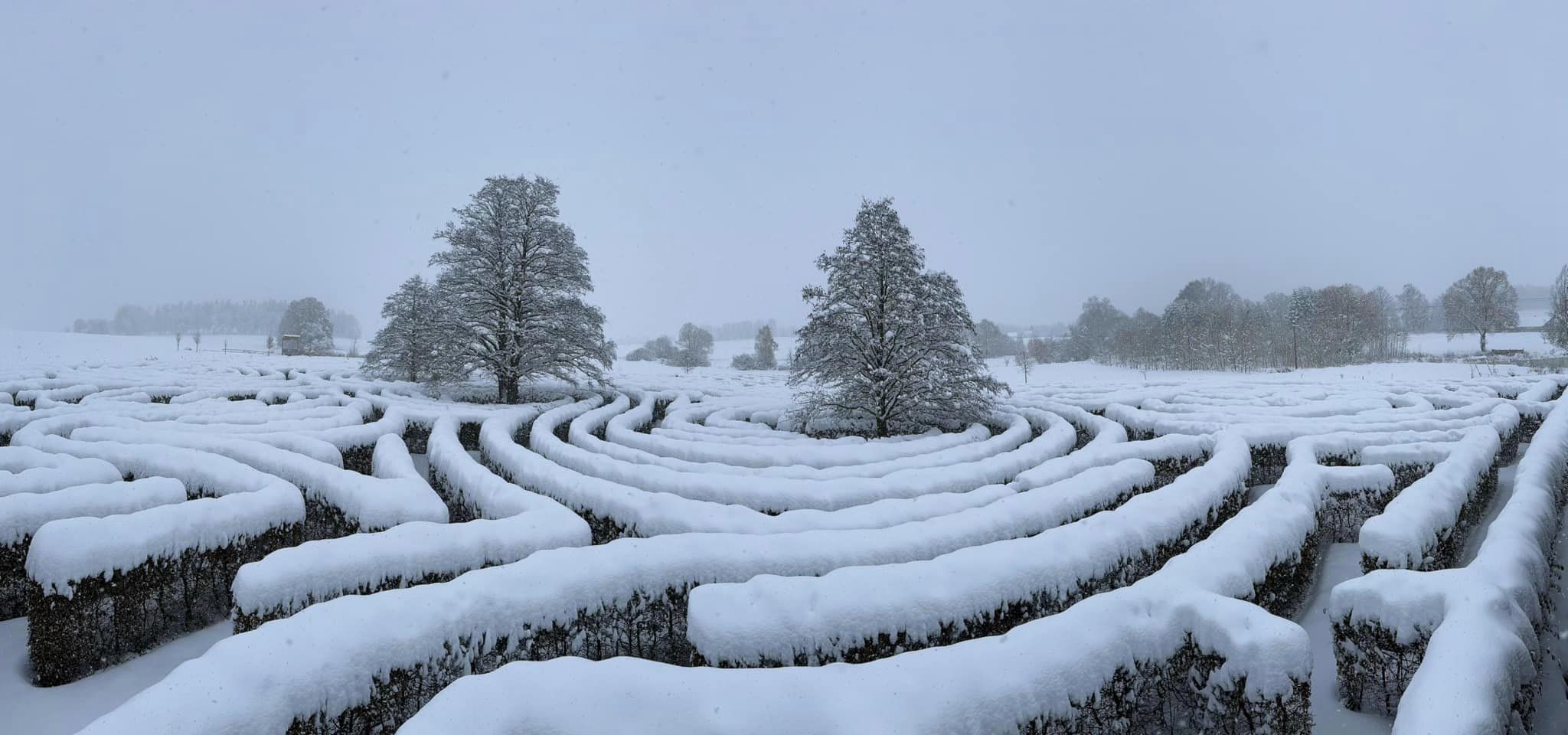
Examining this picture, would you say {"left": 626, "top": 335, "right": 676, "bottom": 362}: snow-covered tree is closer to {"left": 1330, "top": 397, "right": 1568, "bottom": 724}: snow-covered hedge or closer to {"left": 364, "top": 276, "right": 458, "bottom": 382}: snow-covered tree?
{"left": 364, "top": 276, "right": 458, "bottom": 382}: snow-covered tree

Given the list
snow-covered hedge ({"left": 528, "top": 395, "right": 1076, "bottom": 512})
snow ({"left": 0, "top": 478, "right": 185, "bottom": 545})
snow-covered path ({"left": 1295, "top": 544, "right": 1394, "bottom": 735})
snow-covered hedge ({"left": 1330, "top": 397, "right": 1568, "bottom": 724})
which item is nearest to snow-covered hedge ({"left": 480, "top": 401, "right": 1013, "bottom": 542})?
snow-covered hedge ({"left": 528, "top": 395, "right": 1076, "bottom": 512})

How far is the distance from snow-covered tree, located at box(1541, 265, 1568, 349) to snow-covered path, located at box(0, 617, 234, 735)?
6123cm

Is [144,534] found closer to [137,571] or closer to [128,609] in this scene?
[137,571]

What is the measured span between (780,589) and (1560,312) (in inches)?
2408

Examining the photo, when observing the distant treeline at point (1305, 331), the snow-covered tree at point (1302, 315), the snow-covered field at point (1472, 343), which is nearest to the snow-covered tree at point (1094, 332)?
the distant treeline at point (1305, 331)

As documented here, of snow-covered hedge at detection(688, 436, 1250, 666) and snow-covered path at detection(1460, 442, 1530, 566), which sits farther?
snow-covered path at detection(1460, 442, 1530, 566)

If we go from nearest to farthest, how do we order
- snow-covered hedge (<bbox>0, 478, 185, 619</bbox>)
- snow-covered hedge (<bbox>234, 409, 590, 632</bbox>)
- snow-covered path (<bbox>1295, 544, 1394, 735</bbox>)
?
1. snow-covered path (<bbox>1295, 544, 1394, 735</bbox>)
2. snow-covered hedge (<bbox>234, 409, 590, 632</bbox>)
3. snow-covered hedge (<bbox>0, 478, 185, 619</bbox>)

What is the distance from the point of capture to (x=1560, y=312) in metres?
40.4

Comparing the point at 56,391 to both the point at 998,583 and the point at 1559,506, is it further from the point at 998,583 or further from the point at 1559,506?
the point at 1559,506

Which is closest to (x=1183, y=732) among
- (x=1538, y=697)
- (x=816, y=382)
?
(x=1538, y=697)

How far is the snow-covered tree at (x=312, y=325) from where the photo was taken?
59.8 meters

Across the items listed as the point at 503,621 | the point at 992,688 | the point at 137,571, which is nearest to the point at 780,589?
the point at 992,688

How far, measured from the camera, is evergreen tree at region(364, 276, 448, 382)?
78.9 ft

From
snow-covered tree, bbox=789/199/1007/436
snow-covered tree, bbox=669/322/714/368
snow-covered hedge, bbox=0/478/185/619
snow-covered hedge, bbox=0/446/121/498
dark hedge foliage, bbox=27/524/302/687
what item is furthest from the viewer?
snow-covered tree, bbox=669/322/714/368
